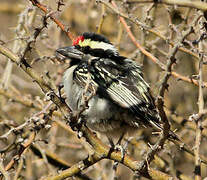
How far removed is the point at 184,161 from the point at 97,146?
107 inches

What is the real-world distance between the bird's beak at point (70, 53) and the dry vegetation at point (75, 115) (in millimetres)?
90

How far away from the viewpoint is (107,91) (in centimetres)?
379

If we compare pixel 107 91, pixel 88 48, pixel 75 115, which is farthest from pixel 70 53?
pixel 75 115

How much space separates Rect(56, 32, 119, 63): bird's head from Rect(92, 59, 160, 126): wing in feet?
0.56

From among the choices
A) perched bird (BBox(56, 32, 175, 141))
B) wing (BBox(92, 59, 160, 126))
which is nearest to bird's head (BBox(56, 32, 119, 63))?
perched bird (BBox(56, 32, 175, 141))

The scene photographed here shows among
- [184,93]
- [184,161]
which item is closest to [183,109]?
[184,93]

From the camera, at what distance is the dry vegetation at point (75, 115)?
288 centimetres

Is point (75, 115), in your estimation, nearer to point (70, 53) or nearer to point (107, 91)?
point (107, 91)

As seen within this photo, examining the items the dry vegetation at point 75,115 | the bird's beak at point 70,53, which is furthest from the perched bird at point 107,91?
the dry vegetation at point 75,115

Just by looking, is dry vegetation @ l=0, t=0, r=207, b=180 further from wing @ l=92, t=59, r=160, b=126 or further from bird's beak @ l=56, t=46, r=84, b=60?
wing @ l=92, t=59, r=160, b=126

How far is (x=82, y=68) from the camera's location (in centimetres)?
401

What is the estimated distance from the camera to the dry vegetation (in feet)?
9.45

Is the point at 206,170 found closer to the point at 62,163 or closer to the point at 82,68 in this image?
the point at 62,163

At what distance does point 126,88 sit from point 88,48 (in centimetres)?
63
